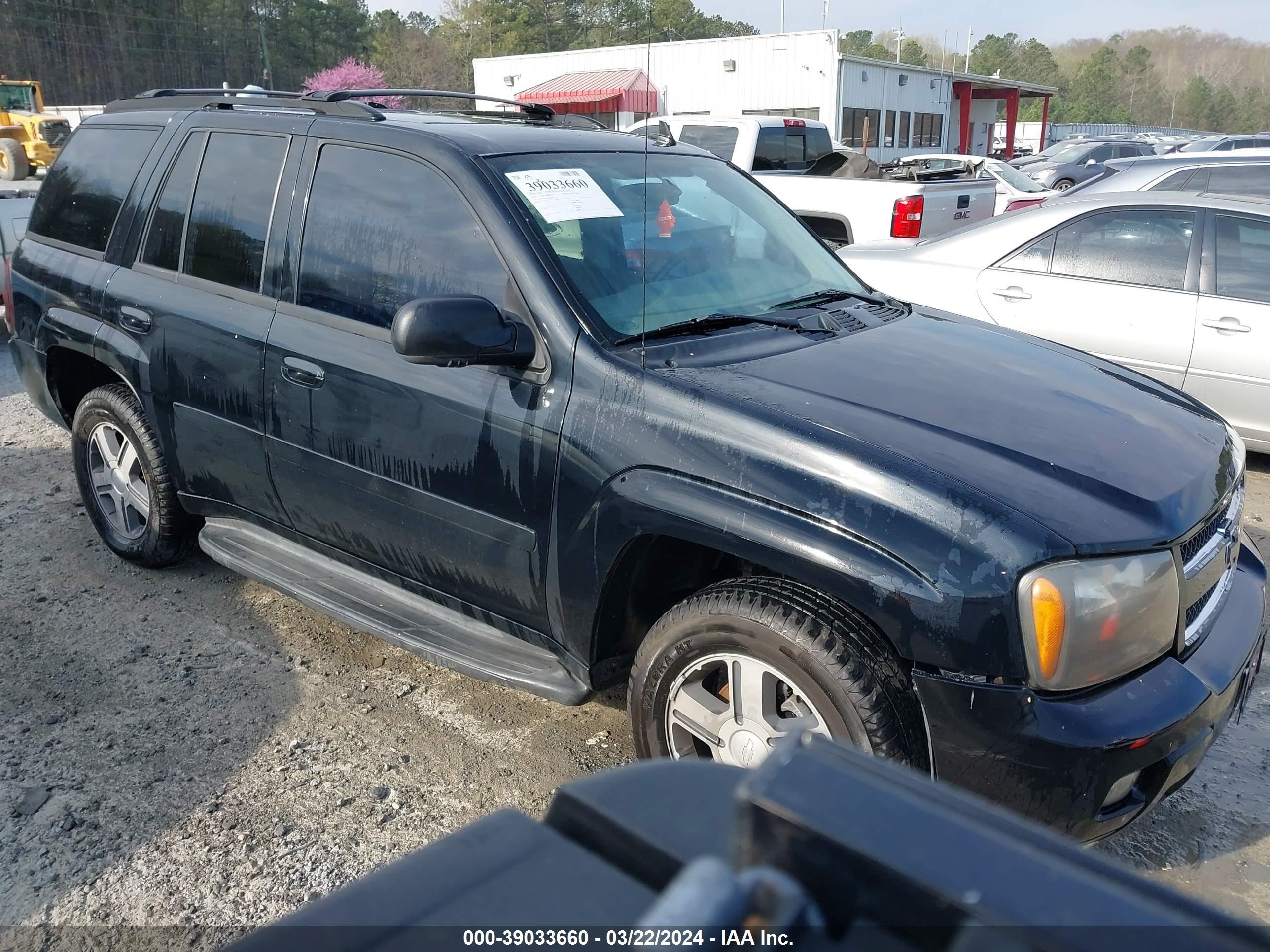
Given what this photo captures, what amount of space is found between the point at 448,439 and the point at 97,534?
267 centimetres

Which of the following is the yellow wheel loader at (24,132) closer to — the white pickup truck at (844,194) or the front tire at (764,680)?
the white pickup truck at (844,194)

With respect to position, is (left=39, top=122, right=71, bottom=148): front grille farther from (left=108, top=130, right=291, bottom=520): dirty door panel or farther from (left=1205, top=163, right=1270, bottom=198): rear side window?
(left=1205, top=163, right=1270, bottom=198): rear side window

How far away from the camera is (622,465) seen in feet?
8.51

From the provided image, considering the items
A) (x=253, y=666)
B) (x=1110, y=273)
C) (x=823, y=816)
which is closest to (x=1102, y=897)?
(x=823, y=816)

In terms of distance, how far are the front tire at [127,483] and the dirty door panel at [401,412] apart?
34.1 inches

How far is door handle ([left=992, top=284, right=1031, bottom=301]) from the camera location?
19.6 ft

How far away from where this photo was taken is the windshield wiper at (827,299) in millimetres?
3291

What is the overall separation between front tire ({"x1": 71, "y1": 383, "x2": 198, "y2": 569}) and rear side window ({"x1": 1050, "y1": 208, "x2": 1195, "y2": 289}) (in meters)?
4.87

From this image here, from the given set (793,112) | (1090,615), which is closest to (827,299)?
(1090,615)

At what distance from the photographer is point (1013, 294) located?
6.01 metres

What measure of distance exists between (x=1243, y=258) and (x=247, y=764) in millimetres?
5475

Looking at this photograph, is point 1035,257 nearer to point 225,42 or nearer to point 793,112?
point 793,112

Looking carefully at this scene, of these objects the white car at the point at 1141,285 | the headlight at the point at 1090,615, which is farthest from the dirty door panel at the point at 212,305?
the white car at the point at 1141,285

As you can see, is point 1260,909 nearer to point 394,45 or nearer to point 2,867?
point 2,867
